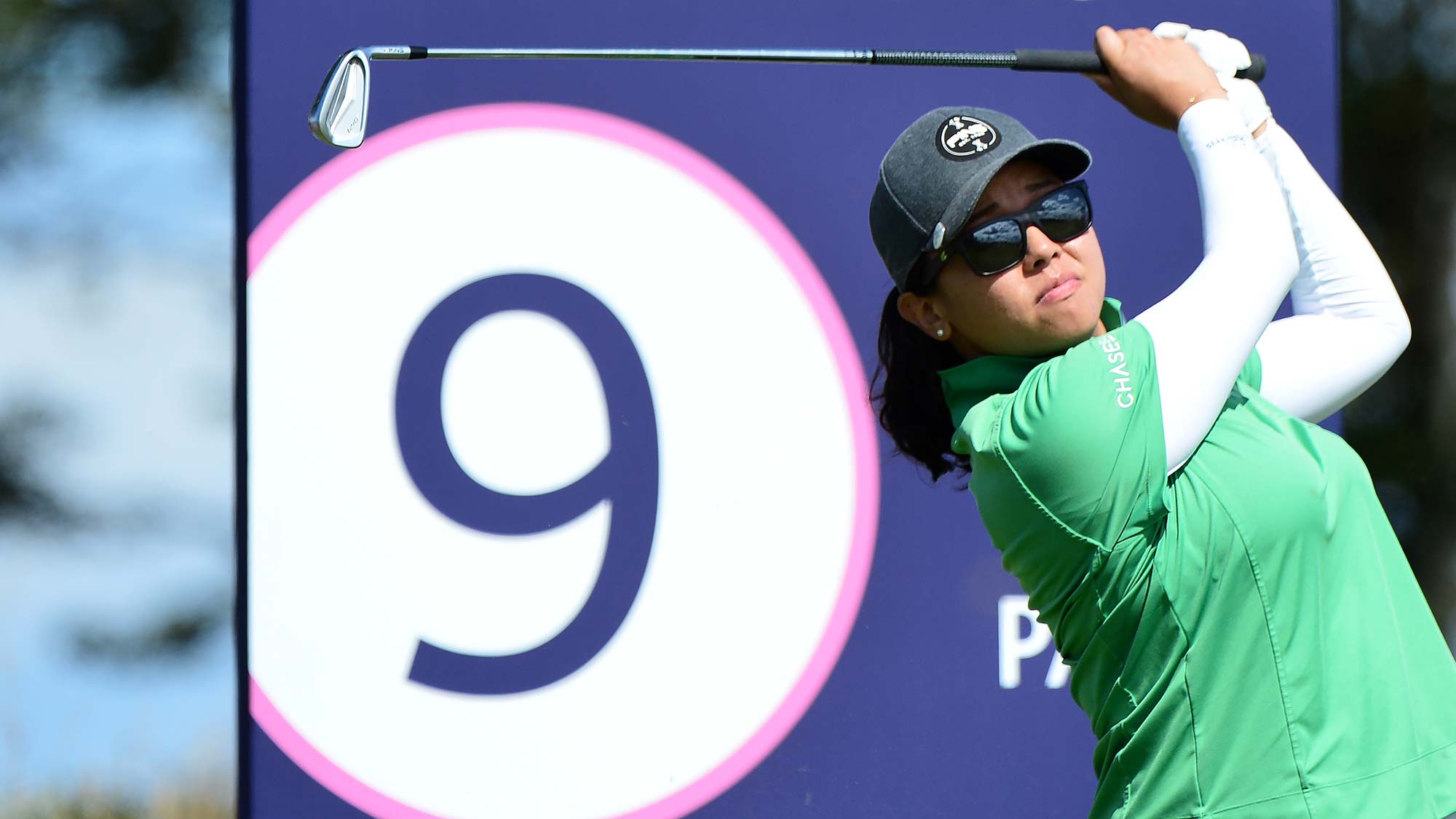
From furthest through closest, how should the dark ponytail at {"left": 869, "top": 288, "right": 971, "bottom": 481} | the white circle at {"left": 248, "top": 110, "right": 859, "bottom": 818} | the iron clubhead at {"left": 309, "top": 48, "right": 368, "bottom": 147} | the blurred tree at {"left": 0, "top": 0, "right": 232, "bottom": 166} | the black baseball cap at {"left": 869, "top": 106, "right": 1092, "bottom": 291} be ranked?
the blurred tree at {"left": 0, "top": 0, "right": 232, "bottom": 166} < the white circle at {"left": 248, "top": 110, "right": 859, "bottom": 818} < the iron clubhead at {"left": 309, "top": 48, "right": 368, "bottom": 147} < the dark ponytail at {"left": 869, "top": 288, "right": 971, "bottom": 481} < the black baseball cap at {"left": 869, "top": 106, "right": 1092, "bottom": 291}

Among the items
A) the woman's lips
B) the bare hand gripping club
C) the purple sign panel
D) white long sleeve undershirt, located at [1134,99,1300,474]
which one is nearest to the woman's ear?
the woman's lips

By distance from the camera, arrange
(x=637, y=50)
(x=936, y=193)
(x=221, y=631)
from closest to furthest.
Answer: (x=936, y=193) → (x=637, y=50) → (x=221, y=631)

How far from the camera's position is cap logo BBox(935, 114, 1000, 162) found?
1.50 m

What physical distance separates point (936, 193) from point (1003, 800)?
4.31 ft

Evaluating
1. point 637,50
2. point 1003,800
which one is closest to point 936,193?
point 637,50

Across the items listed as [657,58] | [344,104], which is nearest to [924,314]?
[657,58]

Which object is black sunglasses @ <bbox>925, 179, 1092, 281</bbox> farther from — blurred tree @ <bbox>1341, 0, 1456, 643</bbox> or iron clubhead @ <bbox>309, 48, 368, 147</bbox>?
blurred tree @ <bbox>1341, 0, 1456, 643</bbox>

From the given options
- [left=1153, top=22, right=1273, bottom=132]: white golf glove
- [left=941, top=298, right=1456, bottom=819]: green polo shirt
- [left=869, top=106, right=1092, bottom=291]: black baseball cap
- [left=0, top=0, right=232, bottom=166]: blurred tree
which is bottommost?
[left=941, top=298, right=1456, bottom=819]: green polo shirt

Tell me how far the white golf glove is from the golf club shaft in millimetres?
93

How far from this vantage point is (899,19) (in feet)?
8.14

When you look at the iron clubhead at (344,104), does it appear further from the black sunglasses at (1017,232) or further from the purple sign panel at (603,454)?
the black sunglasses at (1017,232)

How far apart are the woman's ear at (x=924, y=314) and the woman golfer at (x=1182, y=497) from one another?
20 millimetres

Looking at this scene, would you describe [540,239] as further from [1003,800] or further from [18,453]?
[18,453]

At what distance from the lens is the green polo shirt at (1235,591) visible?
1.36m
